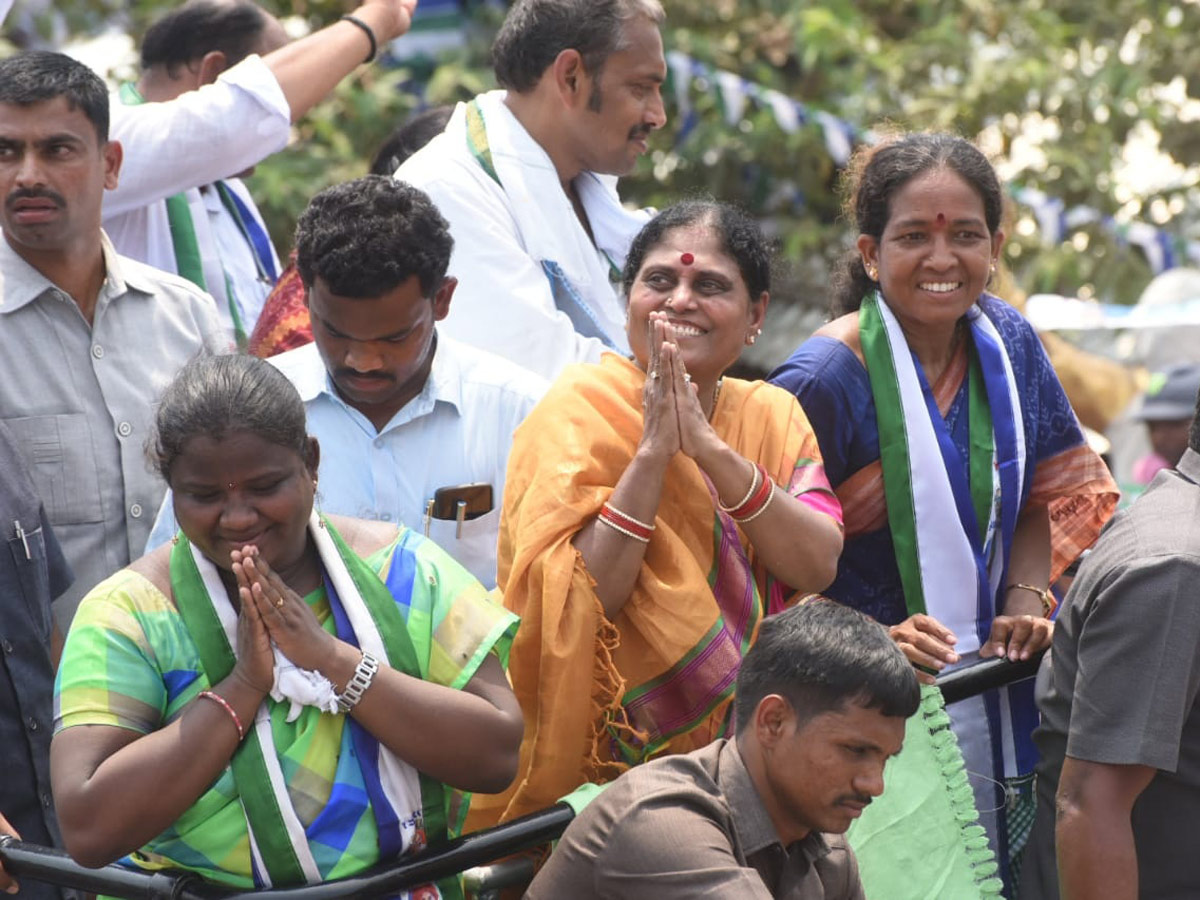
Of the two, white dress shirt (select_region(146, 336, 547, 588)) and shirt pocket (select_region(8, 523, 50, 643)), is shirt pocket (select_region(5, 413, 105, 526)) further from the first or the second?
white dress shirt (select_region(146, 336, 547, 588))

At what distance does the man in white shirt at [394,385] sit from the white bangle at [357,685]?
91 centimetres

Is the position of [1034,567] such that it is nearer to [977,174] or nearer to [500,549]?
[977,174]

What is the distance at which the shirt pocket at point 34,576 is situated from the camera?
144 inches

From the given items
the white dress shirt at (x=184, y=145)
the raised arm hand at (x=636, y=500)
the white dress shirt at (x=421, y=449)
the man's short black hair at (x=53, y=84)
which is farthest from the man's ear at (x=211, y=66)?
the raised arm hand at (x=636, y=500)

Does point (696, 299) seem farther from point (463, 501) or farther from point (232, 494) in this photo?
point (232, 494)

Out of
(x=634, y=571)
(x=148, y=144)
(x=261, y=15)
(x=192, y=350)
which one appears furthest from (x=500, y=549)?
(x=261, y=15)

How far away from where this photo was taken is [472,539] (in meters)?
3.85

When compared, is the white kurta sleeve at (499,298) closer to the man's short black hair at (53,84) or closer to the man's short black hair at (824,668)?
the man's short black hair at (53,84)

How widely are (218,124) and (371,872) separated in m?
2.48

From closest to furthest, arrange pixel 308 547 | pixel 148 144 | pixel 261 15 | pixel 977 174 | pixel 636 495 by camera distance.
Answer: pixel 308 547 < pixel 636 495 < pixel 977 174 < pixel 148 144 < pixel 261 15

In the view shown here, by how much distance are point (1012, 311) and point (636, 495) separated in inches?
52.8

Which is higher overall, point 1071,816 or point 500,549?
point 500,549

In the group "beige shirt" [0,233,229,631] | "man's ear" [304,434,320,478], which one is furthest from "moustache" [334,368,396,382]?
"man's ear" [304,434,320,478]

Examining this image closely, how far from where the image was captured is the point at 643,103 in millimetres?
4766
